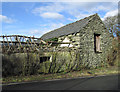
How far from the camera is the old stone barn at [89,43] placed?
11.7m

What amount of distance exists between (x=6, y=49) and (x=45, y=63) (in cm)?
317

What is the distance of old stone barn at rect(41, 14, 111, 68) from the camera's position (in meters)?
11.7

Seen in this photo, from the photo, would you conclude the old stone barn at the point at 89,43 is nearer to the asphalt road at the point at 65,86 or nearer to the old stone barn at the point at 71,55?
the old stone barn at the point at 71,55

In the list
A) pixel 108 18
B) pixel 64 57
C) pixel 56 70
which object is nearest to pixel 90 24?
pixel 64 57

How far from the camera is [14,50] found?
26.9ft

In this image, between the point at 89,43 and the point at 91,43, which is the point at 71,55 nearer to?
the point at 89,43

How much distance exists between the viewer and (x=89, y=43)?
495 inches

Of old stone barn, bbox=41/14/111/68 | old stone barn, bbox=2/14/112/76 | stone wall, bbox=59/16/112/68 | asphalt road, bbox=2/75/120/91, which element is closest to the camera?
asphalt road, bbox=2/75/120/91

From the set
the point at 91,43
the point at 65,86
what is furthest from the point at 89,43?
the point at 65,86

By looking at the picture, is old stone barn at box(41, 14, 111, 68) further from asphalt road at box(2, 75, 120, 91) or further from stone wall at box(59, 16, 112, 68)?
asphalt road at box(2, 75, 120, 91)

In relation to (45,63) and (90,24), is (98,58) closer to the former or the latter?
(90,24)

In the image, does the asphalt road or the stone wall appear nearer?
the asphalt road

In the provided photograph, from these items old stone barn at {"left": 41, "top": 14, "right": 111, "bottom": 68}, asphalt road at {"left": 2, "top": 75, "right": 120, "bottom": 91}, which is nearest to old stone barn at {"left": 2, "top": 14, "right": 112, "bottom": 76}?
old stone barn at {"left": 41, "top": 14, "right": 111, "bottom": 68}

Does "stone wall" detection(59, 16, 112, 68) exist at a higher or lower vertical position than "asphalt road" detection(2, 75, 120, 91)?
higher
